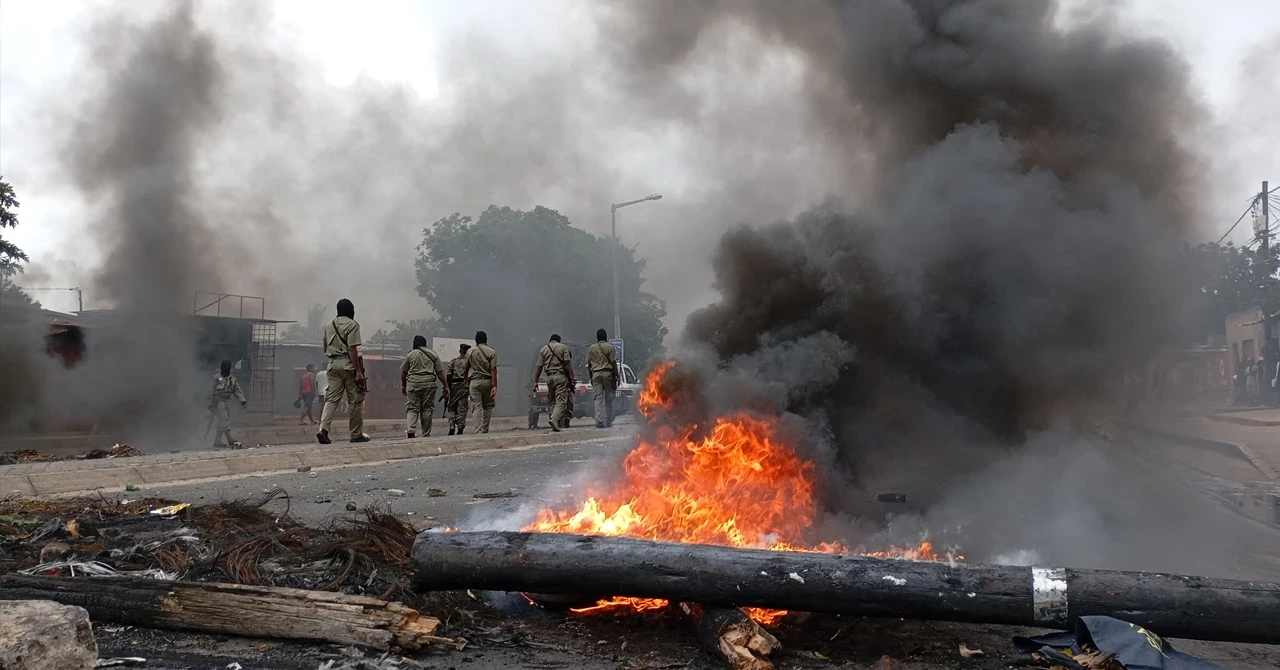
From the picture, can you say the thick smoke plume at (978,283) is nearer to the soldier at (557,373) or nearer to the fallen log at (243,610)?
the fallen log at (243,610)

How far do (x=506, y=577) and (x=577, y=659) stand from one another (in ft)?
1.61

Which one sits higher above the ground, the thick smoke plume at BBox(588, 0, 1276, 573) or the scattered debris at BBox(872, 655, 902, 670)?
the thick smoke plume at BBox(588, 0, 1276, 573)

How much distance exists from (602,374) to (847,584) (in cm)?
1131

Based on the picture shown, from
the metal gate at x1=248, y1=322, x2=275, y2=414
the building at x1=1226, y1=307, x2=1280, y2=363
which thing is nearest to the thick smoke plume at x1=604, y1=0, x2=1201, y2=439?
the metal gate at x1=248, y1=322, x2=275, y2=414

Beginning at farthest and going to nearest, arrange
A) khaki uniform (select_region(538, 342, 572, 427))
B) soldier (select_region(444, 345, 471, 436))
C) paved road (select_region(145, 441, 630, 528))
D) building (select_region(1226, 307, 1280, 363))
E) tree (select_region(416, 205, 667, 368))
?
tree (select_region(416, 205, 667, 368)) < building (select_region(1226, 307, 1280, 363)) < soldier (select_region(444, 345, 471, 436)) < khaki uniform (select_region(538, 342, 572, 427)) < paved road (select_region(145, 441, 630, 528))

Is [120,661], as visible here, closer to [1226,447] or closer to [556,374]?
[556,374]

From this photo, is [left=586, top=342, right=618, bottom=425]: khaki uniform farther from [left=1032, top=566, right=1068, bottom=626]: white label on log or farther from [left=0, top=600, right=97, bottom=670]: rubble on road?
[left=0, top=600, right=97, bottom=670]: rubble on road

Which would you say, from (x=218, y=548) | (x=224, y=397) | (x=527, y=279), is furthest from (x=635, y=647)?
(x=527, y=279)

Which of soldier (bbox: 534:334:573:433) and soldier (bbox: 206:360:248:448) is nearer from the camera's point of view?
soldier (bbox: 206:360:248:448)

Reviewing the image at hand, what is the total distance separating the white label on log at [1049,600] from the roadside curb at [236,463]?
159 inches

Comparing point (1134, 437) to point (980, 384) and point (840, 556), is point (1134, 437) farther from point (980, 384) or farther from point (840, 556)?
point (840, 556)

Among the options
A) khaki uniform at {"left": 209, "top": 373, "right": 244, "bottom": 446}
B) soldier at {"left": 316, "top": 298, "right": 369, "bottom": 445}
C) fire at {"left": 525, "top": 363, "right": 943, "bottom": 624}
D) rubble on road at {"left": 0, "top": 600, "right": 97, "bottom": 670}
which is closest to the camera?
rubble on road at {"left": 0, "top": 600, "right": 97, "bottom": 670}

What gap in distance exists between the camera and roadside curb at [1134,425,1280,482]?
1162cm

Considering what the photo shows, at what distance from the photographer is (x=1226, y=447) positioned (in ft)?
46.1
